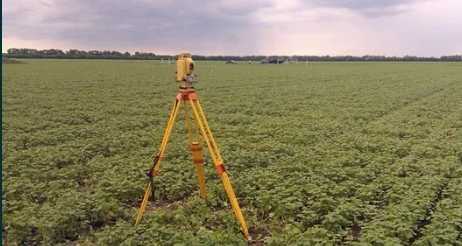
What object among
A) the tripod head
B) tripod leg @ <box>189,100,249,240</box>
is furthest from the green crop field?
the tripod head

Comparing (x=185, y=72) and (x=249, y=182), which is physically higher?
(x=185, y=72)

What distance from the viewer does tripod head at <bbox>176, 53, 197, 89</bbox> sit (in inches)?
261

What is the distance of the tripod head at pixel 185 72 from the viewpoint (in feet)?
21.7

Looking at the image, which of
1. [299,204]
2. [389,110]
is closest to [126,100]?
[389,110]

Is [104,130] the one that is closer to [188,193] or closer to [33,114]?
[33,114]

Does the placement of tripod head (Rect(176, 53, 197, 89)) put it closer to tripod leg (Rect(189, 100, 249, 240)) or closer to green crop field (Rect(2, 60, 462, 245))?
tripod leg (Rect(189, 100, 249, 240))

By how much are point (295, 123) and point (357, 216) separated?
9.55 m

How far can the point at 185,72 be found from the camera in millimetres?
6621

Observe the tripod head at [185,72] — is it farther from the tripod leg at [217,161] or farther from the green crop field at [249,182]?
the green crop field at [249,182]

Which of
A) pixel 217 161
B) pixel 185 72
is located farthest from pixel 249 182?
pixel 185 72

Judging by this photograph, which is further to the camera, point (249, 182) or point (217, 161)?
point (249, 182)

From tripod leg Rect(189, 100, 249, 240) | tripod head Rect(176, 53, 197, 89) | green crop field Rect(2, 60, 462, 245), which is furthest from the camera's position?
green crop field Rect(2, 60, 462, 245)

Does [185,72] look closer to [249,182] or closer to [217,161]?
[217,161]

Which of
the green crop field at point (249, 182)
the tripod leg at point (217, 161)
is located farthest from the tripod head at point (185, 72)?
the green crop field at point (249, 182)
